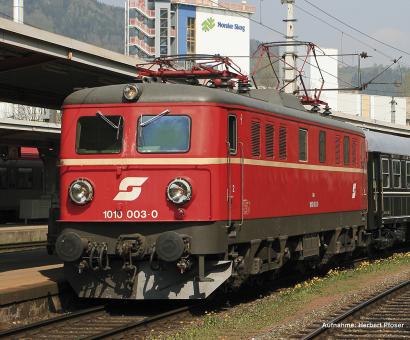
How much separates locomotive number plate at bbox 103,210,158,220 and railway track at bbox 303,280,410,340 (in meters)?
2.81

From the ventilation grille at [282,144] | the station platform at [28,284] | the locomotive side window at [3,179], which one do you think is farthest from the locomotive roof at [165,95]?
the locomotive side window at [3,179]

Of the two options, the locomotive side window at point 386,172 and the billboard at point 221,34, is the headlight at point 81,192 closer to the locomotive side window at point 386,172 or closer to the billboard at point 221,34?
the locomotive side window at point 386,172

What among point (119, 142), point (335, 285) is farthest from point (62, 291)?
point (335, 285)

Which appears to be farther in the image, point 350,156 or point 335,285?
point 350,156

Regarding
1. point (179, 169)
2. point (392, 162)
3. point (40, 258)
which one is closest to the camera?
point (179, 169)

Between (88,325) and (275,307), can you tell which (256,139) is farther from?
(88,325)

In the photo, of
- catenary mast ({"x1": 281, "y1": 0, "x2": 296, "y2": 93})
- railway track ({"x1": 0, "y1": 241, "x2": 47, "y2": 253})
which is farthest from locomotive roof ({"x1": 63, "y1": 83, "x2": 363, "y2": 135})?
catenary mast ({"x1": 281, "y1": 0, "x2": 296, "y2": 93})

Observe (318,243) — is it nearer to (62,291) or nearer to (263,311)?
(263,311)

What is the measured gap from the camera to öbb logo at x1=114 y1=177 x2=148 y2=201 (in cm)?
1102

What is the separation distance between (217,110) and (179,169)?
40.6 inches

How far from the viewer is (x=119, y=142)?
11281 millimetres

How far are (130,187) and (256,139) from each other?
230 centimetres

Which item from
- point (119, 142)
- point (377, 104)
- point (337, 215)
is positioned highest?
point (377, 104)

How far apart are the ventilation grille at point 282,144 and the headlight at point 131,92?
2.95m
